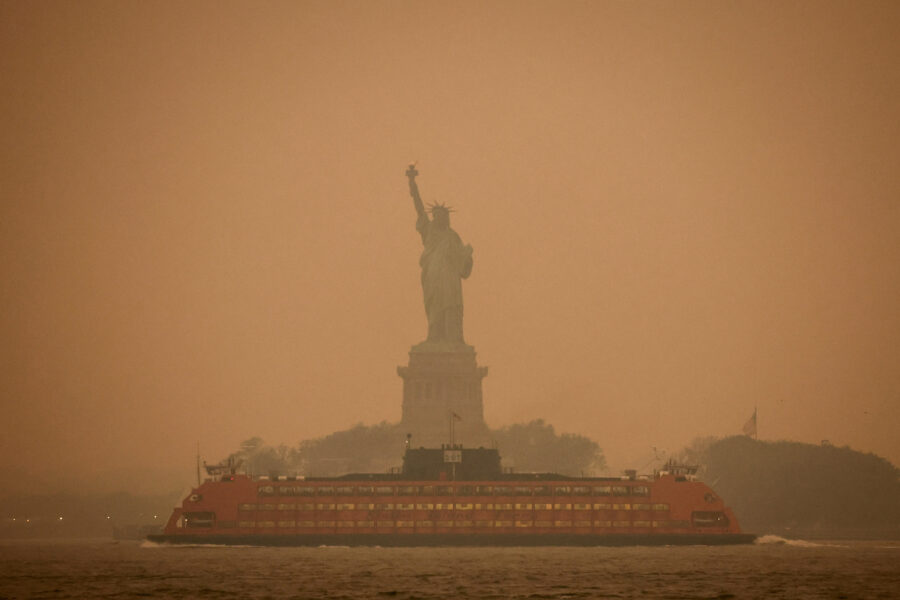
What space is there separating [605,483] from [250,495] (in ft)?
103

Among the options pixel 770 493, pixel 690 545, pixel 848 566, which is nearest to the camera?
pixel 848 566

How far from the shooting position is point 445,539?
474ft

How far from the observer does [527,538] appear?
146 m

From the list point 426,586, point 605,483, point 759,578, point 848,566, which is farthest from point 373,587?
point 605,483

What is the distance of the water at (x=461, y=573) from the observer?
327 ft

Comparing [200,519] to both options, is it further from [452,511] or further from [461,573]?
[461,573]

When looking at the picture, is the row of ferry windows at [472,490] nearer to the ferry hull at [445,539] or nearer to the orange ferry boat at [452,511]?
the orange ferry boat at [452,511]

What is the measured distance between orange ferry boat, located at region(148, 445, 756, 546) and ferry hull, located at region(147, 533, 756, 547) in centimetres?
9

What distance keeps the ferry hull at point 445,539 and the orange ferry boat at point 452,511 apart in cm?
9

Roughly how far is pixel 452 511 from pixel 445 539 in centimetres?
317

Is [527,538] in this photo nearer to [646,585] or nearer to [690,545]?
[690,545]

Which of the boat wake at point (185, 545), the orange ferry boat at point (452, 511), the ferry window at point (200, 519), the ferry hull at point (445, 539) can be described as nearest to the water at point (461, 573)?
the boat wake at point (185, 545)

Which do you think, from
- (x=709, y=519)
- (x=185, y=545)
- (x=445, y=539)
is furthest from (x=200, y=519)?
(x=709, y=519)

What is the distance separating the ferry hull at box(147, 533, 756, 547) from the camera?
143 m
